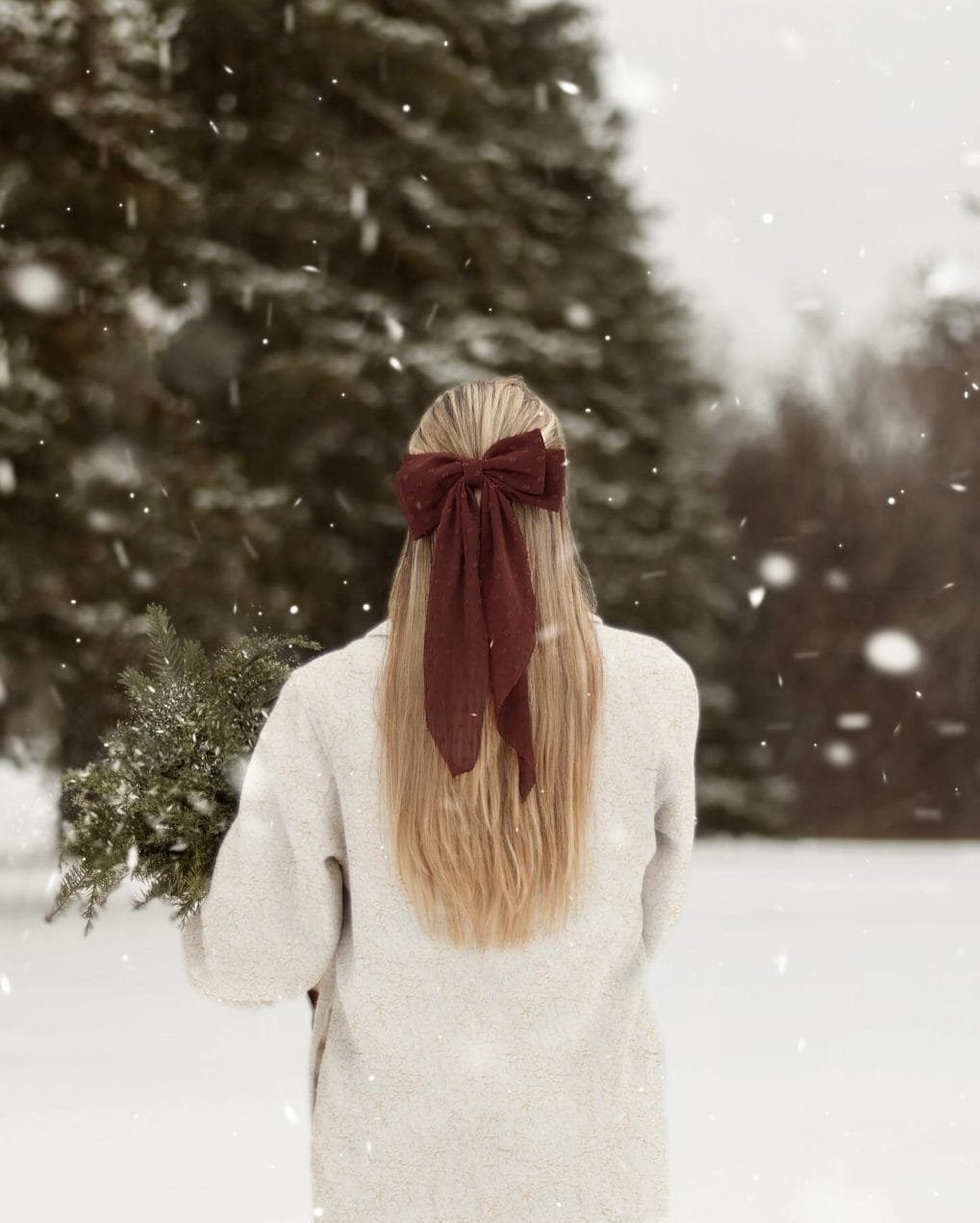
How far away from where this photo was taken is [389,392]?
10797mm

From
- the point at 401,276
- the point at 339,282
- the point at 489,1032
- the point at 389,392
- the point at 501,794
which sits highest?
the point at 401,276

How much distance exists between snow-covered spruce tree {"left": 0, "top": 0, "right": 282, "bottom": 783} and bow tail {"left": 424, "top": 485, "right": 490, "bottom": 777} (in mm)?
7142

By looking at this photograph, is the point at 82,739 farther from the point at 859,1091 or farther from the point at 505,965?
the point at 505,965

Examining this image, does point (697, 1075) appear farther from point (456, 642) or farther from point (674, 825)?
point (456, 642)

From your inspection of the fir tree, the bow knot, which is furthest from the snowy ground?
the fir tree

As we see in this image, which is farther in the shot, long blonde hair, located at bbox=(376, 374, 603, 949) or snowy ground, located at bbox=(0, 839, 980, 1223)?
snowy ground, located at bbox=(0, 839, 980, 1223)

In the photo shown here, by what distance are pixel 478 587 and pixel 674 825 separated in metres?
0.46

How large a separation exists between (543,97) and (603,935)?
429 inches

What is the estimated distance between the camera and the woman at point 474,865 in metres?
1.90

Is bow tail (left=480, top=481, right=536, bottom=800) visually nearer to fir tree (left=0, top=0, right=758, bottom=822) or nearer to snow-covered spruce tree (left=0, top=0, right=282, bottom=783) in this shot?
snow-covered spruce tree (left=0, top=0, right=282, bottom=783)

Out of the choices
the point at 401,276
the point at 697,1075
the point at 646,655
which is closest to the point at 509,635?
the point at 646,655

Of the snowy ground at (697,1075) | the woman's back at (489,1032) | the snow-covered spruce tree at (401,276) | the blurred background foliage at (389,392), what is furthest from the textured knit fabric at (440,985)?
the snow-covered spruce tree at (401,276)

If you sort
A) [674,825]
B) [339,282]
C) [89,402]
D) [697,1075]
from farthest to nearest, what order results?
[339,282] → [89,402] → [697,1075] → [674,825]

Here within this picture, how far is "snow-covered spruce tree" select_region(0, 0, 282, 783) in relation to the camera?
884cm
